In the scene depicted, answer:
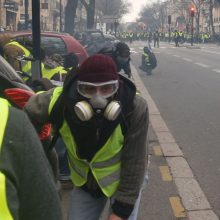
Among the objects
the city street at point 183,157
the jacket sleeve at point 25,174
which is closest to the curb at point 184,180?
the city street at point 183,157

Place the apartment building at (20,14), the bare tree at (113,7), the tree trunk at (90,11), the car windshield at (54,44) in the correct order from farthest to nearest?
1. the bare tree at (113,7)
2. the apartment building at (20,14)
3. the tree trunk at (90,11)
4. the car windshield at (54,44)

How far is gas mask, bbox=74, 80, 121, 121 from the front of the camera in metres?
2.37

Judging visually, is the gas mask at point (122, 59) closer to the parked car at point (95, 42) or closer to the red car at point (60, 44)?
the red car at point (60, 44)

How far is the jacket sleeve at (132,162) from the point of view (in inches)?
98.7

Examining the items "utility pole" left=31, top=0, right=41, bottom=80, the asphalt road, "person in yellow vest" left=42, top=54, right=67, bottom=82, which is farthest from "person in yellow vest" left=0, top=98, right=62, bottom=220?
"person in yellow vest" left=42, top=54, right=67, bottom=82

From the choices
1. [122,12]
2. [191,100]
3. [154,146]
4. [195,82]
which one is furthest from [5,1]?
[122,12]

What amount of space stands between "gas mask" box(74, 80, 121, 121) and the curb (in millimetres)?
2343

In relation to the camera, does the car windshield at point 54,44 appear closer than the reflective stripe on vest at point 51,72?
No

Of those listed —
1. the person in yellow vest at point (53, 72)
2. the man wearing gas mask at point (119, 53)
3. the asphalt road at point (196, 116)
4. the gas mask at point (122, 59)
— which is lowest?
→ the asphalt road at point (196, 116)

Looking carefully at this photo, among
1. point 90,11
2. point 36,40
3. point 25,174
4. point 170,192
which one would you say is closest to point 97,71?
point 25,174

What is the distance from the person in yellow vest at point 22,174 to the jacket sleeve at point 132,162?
1.22 m

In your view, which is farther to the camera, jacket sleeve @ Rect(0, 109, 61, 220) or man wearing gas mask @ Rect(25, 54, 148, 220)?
man wearing gas mask @ Rect(25, 54, 148, 220)

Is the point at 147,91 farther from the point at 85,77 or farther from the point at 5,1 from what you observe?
the point at 5,1

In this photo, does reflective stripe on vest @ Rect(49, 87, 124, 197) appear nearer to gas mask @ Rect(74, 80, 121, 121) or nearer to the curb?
gas mask @ Rect(74, 80, 121, 121)
